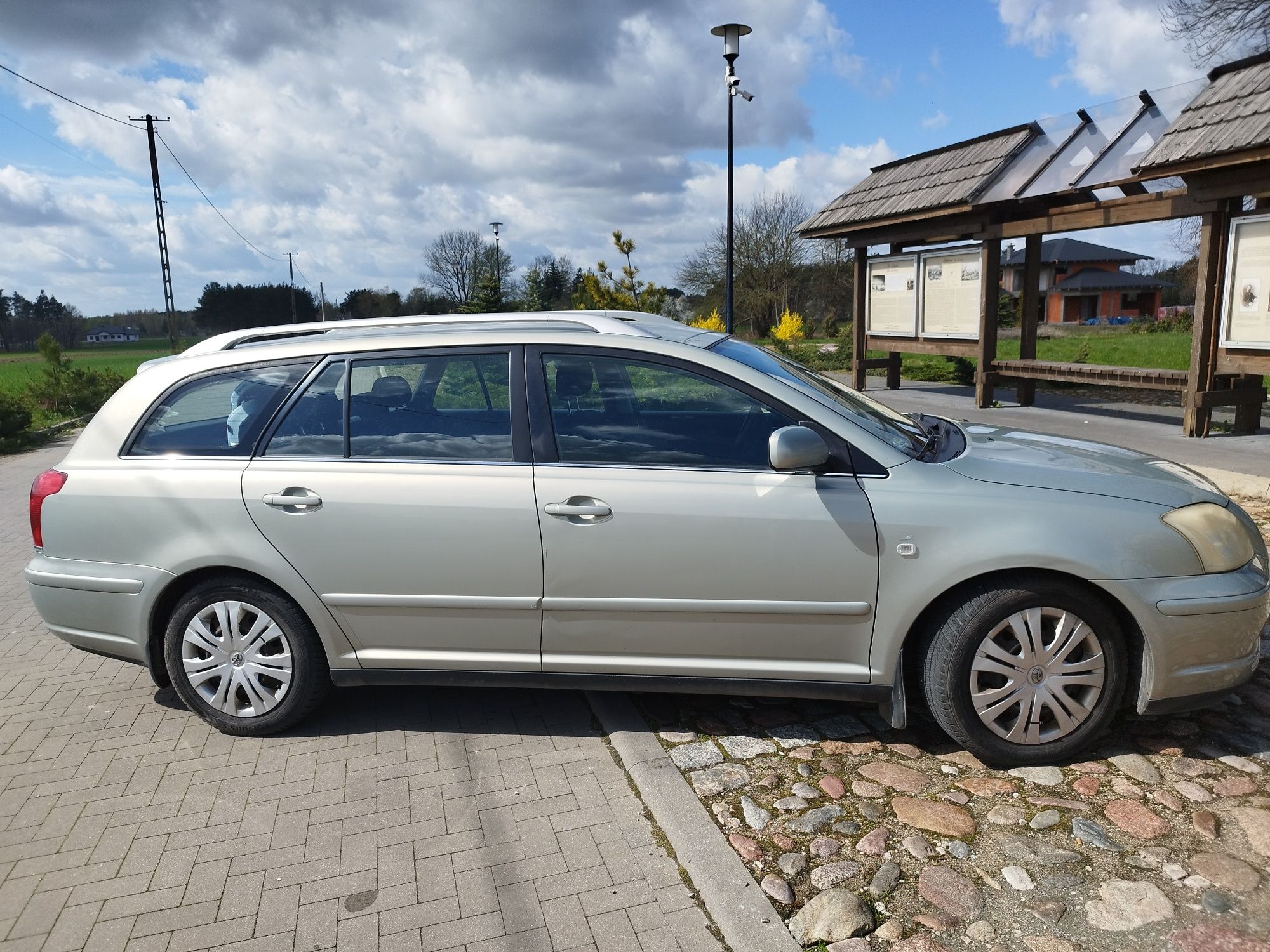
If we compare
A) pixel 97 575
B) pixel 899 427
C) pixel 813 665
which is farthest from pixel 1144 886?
pixel 97 575

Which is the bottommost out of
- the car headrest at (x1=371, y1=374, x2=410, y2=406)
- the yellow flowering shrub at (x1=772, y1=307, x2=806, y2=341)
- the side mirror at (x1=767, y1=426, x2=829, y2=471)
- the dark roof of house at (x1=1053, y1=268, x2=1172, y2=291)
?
the side mirror at (x1=767, y1=426, x2=829, y2=471)

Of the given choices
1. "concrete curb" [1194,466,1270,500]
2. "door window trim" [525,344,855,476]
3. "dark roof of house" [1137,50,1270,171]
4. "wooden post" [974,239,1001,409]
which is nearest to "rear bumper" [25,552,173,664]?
"door window trim" [525,344,855,476]

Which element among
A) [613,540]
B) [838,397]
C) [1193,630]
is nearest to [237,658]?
[613,540]

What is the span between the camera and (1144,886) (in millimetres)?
2762

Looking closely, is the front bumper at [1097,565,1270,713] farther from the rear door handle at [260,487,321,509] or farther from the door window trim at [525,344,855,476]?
the rear door handle at [260,487,321,509]

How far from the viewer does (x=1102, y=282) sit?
195 feet

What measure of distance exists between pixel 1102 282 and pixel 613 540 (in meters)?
64.7

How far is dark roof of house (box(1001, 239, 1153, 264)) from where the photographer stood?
5869cm

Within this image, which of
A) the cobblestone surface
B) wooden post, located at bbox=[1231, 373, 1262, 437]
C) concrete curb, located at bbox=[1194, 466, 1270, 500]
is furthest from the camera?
wooden post, located at bbox=[1231, 373, 1262, 437]

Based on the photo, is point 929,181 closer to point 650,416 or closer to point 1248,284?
point 1248,284

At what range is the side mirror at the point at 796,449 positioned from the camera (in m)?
3.34

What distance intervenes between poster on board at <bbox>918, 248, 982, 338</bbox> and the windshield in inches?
403

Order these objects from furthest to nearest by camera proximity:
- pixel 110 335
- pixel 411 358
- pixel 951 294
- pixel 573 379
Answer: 1. pixel 110 335
2. pixel 951 294
3. pixel 411 358
4. pixel 573 379

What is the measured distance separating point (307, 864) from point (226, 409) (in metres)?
1.96
